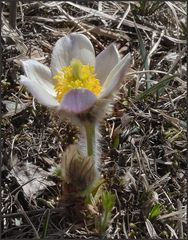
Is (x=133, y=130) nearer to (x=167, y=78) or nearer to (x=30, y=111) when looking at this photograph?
(x=167, y=78)

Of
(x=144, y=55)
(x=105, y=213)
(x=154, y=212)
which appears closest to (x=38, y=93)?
(x=105, y=213)

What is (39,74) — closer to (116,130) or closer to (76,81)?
(76,81)

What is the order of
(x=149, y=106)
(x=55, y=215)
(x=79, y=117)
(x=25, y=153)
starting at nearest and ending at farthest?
(x=79, y=117) → (x=55, y=215) → (x=25, y=153) → (x=149, y=106)

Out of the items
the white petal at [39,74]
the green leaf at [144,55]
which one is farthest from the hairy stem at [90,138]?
the green leaf at [144,55]

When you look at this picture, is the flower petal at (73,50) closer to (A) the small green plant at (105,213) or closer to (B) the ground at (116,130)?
(B) the ground at (116,130)

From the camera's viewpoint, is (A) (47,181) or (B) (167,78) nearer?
(A) (47,181)

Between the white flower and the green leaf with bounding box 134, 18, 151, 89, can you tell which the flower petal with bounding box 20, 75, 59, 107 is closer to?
the white flower

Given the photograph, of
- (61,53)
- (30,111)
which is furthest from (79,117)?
(30,111)
